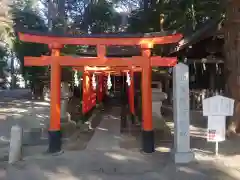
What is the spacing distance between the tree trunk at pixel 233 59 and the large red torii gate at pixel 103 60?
210 cm

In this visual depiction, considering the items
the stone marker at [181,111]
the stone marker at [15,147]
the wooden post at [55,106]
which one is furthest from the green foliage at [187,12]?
the stone marker at [15,147]

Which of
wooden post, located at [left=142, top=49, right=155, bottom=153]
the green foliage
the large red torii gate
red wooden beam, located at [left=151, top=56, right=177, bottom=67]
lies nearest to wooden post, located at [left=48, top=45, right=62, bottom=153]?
the large red torii gate

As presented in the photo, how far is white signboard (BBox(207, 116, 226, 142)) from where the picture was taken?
22.1ft

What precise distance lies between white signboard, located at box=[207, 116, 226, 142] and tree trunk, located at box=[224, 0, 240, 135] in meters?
2.29

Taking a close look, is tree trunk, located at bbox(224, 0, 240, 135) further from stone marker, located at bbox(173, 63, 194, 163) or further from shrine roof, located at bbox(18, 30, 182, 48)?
stone marker, located at bbox(173, 63, 194, 163)

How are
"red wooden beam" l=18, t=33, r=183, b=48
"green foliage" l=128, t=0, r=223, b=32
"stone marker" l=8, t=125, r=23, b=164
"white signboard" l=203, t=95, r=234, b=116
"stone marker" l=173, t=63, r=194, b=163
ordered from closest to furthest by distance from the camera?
"stone marker" l=173, t=63, r=194, b=163 → "white signboard" l=203, t=95, r=234, b=116 → "stone marker" l=8, t=125, r=23, b=164 → "red wooden beam" l=18, t=33, r=183, b=48 → "green foliage" l=128, t=0, r=223, b=32

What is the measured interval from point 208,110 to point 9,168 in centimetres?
437

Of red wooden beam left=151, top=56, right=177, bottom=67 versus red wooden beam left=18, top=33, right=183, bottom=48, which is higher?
red wooden beam left=18, top=33, right=183, bottom=48

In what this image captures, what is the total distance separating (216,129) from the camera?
675cm

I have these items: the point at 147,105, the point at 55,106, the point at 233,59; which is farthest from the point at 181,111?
the point at 233,59

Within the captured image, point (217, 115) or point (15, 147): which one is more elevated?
point (217, 115)

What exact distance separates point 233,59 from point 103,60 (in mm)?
3817

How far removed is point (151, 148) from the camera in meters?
7.67

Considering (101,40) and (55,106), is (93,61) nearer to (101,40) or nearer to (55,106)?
(101,40)
